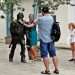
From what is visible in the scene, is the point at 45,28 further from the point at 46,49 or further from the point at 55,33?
the point at 46,49

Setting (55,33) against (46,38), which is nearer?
(46,38)

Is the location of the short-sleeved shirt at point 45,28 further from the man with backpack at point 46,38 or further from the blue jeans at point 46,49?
the blue jeans at point 46,49

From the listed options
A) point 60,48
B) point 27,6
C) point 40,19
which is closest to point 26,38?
point 40,19

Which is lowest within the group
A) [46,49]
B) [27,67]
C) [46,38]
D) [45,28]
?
[27,67]

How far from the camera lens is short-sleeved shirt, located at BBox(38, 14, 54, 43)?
1381 centimetres

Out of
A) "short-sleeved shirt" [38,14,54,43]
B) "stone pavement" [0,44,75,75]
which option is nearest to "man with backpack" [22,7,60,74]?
"short-sleeved shirt" [38,14,54,43]

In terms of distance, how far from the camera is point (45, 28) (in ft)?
45.5

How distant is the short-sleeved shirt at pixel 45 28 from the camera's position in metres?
13.8

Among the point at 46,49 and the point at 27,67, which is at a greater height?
the point at 46,49

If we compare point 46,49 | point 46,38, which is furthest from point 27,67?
point 46,38

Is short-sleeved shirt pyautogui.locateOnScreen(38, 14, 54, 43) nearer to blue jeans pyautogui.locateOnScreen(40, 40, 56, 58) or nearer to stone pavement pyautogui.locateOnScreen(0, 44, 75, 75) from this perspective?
blue jeans pyautogui.locateOnScreen(40, 40, 56, 58)

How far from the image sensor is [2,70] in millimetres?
14812

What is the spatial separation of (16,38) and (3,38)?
51.3 ft

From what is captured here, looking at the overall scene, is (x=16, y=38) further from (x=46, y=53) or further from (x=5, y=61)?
(x=46, y=53)
